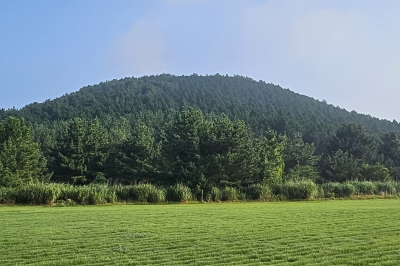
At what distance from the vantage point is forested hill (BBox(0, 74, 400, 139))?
106 m

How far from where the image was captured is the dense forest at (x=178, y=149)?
1972 inches

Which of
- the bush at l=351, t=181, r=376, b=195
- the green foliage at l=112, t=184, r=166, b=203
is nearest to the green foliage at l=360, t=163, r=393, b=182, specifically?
the bush at l=351, t=181, r=376, b=195

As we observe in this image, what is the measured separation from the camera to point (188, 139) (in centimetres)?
5178

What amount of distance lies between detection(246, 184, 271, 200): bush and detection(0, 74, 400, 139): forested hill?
61.2 meters

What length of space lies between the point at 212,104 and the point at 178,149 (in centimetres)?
A: 7965

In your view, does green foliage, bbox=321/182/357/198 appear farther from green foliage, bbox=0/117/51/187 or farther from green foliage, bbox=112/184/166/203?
green foliage, bbox=0/117/51/187

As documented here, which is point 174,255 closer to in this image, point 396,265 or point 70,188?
point 396,265

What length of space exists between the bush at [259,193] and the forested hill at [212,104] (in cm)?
6122

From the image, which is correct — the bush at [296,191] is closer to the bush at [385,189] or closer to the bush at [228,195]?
the bush at [228,195]

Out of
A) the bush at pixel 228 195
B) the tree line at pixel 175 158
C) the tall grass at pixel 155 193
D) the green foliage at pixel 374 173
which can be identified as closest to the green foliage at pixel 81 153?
the tree line at pixel 175 158

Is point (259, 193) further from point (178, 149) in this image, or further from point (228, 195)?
point (178, 149)

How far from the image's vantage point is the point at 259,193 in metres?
39.7

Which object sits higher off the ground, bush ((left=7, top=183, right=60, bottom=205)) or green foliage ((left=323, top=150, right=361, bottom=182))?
green foliage ((left=323, top=150, right=361, bottom=182))

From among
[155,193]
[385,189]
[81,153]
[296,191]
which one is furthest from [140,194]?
[385,189]
